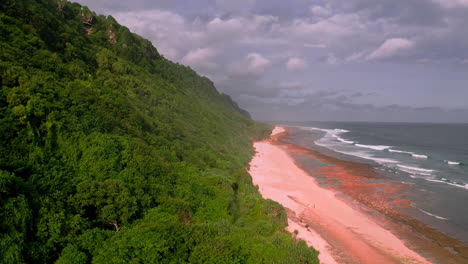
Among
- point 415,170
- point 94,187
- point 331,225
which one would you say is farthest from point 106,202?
point 415,170

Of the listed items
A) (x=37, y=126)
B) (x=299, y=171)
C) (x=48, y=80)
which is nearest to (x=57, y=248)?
(x=37, y=126)

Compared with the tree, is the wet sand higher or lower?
lower

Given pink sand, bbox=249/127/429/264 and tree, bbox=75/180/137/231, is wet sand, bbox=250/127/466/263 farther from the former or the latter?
tree, bbox=75/180/137/231

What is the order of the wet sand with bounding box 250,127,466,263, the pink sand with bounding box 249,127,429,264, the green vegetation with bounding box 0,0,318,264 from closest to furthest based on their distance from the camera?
the green vegetation with bounding box 0,0,318,264, the pink sand with bounding box 249,127,429,264, the wet sand with bounding box 250,127,466,263

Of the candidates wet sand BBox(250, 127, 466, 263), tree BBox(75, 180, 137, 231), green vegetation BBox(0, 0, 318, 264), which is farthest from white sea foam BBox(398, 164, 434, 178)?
tree BBox(75, 180, 137, 231)

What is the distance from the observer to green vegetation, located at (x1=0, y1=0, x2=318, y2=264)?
10383mm

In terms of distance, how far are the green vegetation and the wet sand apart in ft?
14.8

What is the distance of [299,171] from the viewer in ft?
142

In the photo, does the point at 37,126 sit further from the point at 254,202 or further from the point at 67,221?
the point at 254,202

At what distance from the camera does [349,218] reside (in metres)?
25.0

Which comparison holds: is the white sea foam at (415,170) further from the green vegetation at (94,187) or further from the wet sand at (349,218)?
the green vegetation at (94,187)

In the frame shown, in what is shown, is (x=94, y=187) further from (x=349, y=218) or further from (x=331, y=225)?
(x=349, y=218)

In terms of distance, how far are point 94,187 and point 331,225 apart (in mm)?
19580

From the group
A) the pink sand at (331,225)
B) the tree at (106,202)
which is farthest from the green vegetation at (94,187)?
the pink sand at (331,225)
